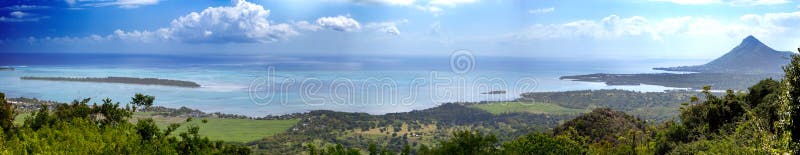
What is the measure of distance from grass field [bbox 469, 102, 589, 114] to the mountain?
1812 inches

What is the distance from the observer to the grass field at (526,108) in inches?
1793

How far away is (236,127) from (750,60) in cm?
8484

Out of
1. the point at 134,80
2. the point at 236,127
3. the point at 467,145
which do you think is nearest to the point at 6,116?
the point at 467,145

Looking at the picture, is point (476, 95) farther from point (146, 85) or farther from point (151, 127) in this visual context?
point (151, 127)

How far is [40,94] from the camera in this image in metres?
47.7

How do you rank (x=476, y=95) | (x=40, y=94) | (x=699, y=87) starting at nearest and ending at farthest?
(x=40, y=94), (x=476, y=95), (x=699, y=87)

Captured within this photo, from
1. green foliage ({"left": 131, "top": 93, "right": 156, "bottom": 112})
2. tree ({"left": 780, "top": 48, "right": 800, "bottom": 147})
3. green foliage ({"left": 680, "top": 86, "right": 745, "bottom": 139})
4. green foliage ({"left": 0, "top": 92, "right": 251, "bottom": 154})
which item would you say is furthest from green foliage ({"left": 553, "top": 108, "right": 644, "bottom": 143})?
green foliage ({"left": 131, "top": 93, "right": 156, "bottom": 112})

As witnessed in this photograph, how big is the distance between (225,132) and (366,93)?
85.4 feet

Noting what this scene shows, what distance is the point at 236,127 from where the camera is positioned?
34.7 meters

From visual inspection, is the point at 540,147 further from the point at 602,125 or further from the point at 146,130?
the point at 602,125

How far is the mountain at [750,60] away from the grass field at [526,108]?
4602cm

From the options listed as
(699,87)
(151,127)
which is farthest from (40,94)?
(699,87)

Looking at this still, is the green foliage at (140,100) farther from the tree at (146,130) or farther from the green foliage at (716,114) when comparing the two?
A: the green foliage at (716,114)

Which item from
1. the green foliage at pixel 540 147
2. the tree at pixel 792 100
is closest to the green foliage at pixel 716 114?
the green foliage at pixel 540 147
